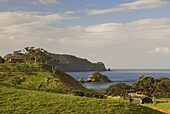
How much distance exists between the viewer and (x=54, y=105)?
2502cm

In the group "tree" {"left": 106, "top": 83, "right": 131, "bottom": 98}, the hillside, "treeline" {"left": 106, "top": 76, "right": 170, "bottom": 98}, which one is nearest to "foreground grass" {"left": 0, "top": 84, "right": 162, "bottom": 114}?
the hillside

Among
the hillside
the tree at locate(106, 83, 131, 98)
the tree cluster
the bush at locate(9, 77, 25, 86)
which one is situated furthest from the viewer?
the tree cluster

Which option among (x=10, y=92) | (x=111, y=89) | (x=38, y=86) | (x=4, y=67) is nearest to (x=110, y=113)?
(x=10, y=92)

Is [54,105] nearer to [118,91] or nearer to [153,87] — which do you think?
[118,91]

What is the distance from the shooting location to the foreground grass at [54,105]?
23.7 metres

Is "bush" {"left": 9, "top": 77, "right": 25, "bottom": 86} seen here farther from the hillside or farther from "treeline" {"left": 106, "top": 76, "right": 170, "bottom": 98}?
"treeline" {"left": 106, "top": 76, "right": 170, "bottom": 98}

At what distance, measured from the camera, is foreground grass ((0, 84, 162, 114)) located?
2373cm

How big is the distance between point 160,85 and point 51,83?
45807mm

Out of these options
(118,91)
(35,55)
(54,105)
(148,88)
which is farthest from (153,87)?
(54,105)

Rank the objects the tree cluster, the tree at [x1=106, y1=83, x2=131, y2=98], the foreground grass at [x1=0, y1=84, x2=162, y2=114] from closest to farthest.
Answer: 1. the foreground grass at [x1=0, y1=84, x2=162, y2=114]
2. the tree at [x1=106, y1=83, x2=131, y2=98]
3. the tree cluster

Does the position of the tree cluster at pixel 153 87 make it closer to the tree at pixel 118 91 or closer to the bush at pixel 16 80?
the tree at pixel 118 91

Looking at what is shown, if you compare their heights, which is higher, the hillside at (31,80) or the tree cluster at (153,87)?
the hillside at (31,80)

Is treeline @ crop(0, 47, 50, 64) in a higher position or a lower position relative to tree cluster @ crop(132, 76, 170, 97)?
higher

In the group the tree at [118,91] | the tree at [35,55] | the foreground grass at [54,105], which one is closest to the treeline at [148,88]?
the tree at [118,91]
